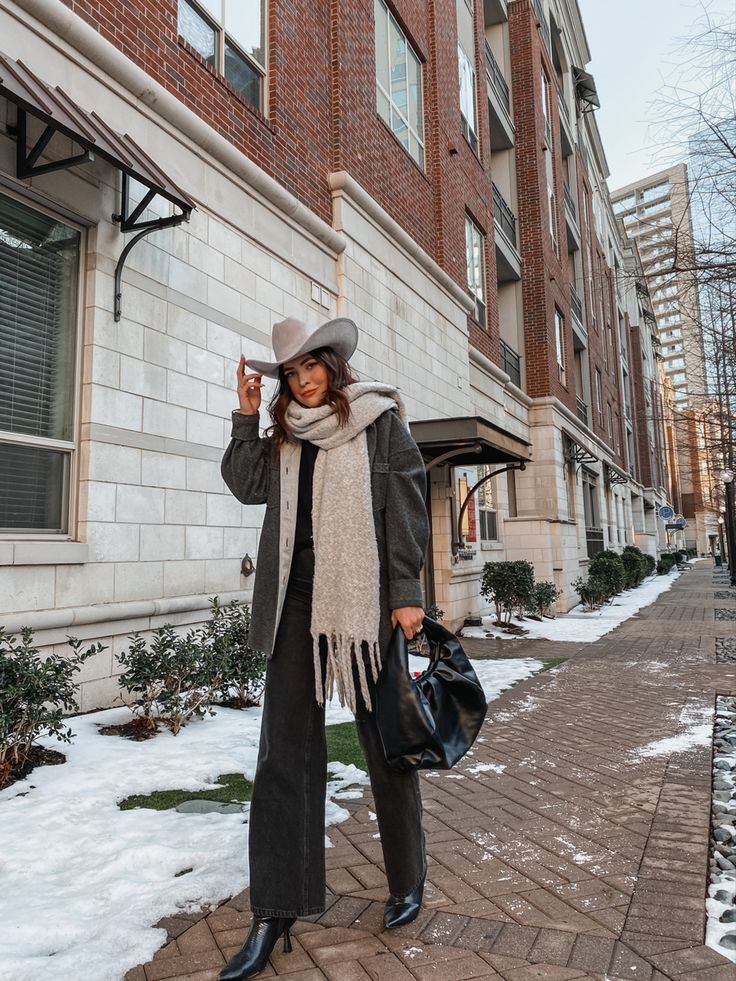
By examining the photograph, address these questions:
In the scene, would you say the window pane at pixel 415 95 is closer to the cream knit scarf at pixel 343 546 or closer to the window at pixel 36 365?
the window at pixel 36 365

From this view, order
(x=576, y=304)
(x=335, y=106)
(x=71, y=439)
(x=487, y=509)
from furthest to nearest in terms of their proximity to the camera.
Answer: (x=576, y=304) < (x=487, y=509) < (x=335, y=106) < (x=71, y=439)

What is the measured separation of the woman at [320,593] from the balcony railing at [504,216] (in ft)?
54.6

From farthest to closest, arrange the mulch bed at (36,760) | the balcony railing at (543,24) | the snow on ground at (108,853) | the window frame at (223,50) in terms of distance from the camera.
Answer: the balcony railing at (543,24) < the window frame at (223,50) < the mulch bed at (36,760) < the snow on ground at (108,853)

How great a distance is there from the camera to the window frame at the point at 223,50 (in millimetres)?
7305

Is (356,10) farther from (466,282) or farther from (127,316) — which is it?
(127,316)

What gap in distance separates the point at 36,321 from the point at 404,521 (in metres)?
4.11

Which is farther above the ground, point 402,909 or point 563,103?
point 563,103

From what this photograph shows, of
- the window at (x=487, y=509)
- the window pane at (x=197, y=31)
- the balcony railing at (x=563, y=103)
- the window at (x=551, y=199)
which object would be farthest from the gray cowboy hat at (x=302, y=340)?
the balcony railing at (x=563, y=103)

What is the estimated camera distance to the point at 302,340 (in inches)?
107

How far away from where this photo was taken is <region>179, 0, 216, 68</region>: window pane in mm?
7090

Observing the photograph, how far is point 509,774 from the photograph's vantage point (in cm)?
448

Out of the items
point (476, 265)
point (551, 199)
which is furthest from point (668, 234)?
point (551, 199)

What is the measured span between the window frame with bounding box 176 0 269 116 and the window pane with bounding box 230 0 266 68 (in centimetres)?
2

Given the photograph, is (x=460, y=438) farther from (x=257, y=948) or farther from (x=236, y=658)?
(x=257, y=948)
